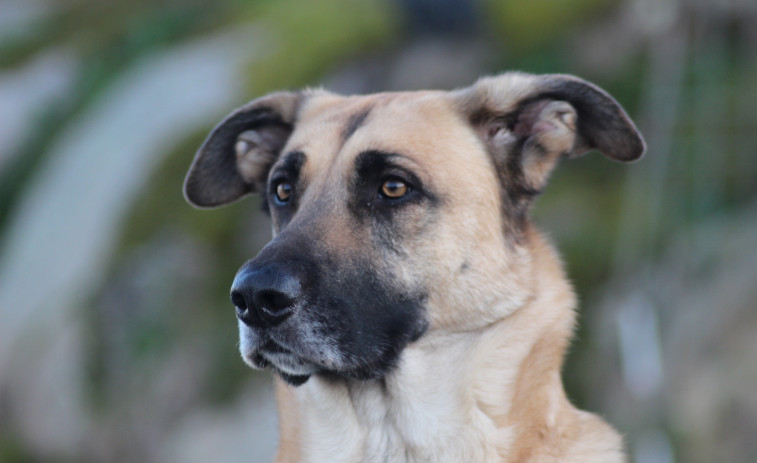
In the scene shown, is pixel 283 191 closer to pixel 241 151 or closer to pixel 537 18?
pixel 241 151

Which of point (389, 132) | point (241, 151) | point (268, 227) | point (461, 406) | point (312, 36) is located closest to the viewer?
point (461, 406)

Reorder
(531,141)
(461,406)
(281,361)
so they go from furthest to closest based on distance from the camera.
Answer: (531,141) < (461,406) < (281,361)

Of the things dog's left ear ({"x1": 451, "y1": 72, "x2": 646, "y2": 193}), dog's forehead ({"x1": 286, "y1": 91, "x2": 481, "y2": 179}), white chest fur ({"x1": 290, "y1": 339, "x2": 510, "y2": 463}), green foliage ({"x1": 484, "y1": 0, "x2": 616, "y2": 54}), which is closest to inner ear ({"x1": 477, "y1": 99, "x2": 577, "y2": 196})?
dog's left ear ({"x1": 451, "y1": 72, "x2": 646, "y2": 193})

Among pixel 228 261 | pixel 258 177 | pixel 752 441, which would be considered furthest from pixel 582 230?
pixel 258 177

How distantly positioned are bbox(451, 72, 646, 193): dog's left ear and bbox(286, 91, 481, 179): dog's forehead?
4.2 inches

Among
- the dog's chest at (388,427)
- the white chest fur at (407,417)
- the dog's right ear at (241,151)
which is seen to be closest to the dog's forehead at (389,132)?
the dog's right ear at (241,151)

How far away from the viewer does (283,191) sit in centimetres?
359

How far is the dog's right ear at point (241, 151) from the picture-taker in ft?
13.2

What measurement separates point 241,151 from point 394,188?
1101 millimetres

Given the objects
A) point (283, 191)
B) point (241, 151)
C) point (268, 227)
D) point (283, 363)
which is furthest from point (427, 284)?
point (268, 227)

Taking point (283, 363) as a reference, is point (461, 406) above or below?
below

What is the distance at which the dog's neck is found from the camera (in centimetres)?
311

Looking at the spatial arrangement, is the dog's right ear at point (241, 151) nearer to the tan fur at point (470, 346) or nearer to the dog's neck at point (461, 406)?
the tan fur at point (470, 346)

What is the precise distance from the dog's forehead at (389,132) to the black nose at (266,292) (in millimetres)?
663
